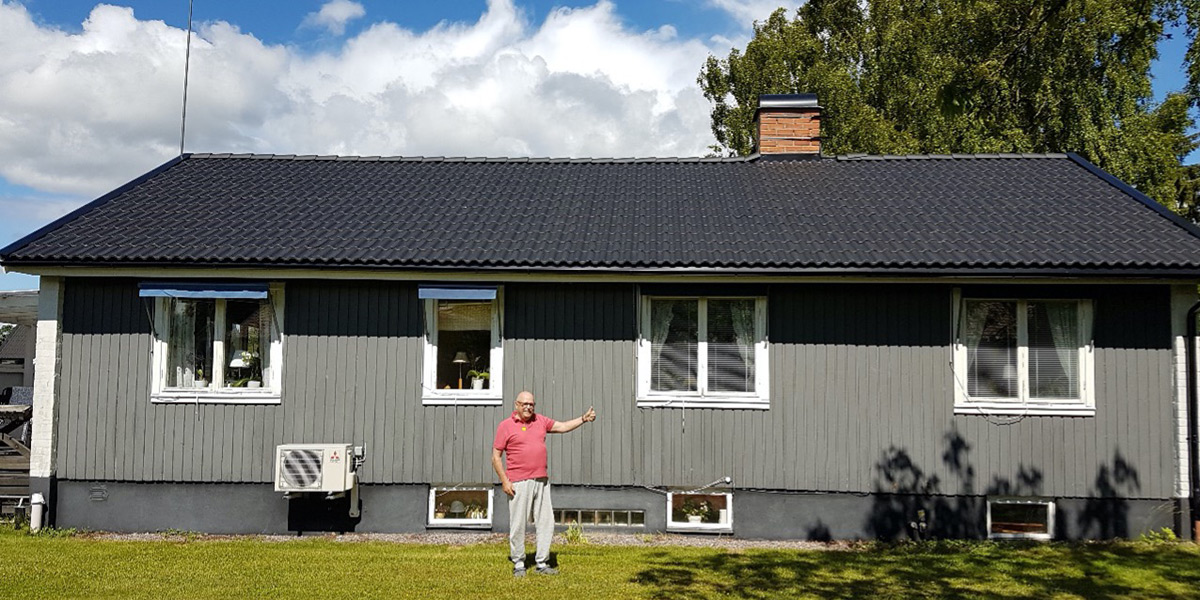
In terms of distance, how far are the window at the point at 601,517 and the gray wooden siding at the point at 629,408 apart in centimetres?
37

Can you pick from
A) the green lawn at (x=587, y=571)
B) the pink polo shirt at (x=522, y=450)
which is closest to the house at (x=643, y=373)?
the green lawn at (x=587, y=571)

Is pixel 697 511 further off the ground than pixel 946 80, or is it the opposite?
pixel 946 80

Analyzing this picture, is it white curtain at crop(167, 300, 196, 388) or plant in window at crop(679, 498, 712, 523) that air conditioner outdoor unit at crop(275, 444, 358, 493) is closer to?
white curtain at crop(167, 300, 196, 388)

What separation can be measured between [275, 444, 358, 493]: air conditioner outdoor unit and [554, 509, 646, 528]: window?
95.2 inches

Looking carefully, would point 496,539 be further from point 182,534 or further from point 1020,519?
point 1020,519

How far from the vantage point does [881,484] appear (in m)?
10.2

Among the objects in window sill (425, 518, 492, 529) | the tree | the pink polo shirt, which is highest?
the tree

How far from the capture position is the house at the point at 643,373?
10102 millimetres

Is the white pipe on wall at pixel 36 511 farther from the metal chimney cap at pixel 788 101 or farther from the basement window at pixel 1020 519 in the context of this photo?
the metal chimney cap at pixel 788 101

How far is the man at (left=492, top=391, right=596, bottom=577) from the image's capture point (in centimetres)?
807

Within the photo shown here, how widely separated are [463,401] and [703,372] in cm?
272

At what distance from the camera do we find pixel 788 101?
14117 mm

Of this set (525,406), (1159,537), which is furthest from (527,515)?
(1159,537)

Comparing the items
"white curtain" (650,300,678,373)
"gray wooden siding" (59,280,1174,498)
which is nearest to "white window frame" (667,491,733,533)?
"gray wooden siding" (59,280,1174,498)
